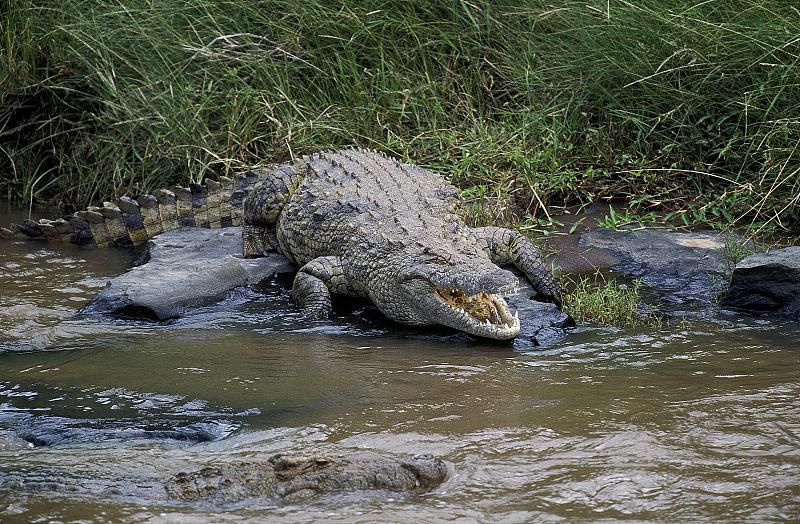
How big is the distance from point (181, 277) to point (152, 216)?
5.82 ft

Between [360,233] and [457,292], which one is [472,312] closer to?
[457,292]

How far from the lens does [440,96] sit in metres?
8.54

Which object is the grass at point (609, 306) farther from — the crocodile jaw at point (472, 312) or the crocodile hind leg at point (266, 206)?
the crocodile hind leg at point (266, 206)

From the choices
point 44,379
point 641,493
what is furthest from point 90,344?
point 641,493

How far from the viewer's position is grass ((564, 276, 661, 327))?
5672mm

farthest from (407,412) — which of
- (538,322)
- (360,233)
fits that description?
(360,233)

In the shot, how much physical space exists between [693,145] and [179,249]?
3.54m

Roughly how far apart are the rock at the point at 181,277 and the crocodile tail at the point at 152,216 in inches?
15.7

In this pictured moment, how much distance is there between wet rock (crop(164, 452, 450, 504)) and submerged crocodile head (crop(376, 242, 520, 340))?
1.85 meters

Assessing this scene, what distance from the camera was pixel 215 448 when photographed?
12.8ft

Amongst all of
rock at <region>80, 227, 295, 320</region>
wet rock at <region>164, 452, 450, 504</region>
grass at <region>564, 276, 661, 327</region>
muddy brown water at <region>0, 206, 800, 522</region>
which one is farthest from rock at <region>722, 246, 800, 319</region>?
wet rock at <region>164, 452, 450, 504</region>

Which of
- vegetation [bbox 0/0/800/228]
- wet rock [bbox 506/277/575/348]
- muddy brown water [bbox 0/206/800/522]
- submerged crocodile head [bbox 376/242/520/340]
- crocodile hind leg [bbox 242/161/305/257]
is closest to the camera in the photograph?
muddy brown water [bbox 0/206/800/522]

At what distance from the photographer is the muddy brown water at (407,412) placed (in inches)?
133

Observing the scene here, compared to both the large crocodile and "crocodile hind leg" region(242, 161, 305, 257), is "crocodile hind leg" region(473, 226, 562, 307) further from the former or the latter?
the large crocodile
